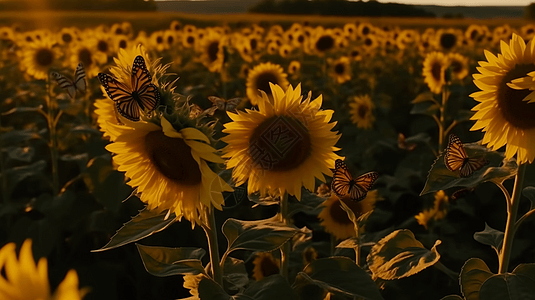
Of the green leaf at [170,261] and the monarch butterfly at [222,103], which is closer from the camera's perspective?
the green leaf at [170,261]

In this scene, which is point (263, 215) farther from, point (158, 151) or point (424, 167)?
point (158, 151)

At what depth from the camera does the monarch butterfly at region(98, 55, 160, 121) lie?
1732 millimetres

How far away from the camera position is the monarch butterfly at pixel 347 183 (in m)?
2.37

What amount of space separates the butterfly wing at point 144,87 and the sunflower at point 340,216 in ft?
7.03

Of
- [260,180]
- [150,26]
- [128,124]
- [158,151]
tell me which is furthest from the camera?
[150,26]

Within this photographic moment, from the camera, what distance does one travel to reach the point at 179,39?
13820mm

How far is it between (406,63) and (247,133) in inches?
478

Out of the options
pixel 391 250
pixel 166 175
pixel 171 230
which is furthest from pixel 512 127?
pixel 171 230

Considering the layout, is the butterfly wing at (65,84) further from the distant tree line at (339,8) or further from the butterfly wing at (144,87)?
the distant tree line at (339,8)

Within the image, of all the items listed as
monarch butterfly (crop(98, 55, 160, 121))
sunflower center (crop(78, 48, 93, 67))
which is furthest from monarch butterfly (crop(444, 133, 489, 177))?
sunflower center (crop(78, 48, 93, 67))

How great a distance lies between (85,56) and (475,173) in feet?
19.9

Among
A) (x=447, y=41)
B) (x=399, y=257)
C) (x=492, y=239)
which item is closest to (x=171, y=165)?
(x=399, y=257)

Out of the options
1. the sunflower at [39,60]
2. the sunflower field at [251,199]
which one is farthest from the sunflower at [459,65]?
the sunflower at [39,60]

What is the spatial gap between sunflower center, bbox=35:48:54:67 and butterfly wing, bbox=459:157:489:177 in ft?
17.3
